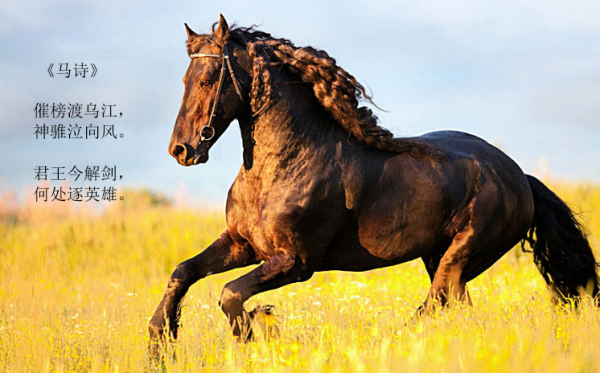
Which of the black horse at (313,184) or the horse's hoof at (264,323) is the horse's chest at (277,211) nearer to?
the black horse at (313,184)

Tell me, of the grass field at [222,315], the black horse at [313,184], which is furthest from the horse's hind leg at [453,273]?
the grass field at [222,315]

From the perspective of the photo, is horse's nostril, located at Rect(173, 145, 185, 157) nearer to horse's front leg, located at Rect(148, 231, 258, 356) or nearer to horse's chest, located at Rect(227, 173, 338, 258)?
horse's chest, located at Rect(227, 173, 338, 258)

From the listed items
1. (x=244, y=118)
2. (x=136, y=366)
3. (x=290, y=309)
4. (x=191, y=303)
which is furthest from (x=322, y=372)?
(x=191, y=303)

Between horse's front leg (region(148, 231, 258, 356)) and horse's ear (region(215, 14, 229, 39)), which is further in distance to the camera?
horse's front leg (region(148, 231, 258, 356))

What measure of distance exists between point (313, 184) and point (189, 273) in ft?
3.82

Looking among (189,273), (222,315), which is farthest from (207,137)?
(222,315)

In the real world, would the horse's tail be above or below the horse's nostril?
below

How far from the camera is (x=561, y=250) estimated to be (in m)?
6.09

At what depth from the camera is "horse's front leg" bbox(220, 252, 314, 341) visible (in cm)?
435

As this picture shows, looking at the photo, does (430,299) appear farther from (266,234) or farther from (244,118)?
(244,118)

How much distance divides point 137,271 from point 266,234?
6.81 m

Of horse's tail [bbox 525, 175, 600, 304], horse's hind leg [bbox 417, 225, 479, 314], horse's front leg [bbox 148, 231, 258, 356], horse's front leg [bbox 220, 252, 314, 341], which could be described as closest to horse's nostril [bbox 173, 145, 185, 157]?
horse's front leg [bbox 148, 231, 258, 356]

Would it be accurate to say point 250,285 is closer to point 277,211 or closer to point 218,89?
point 277,211

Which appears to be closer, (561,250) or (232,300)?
(232,300)
